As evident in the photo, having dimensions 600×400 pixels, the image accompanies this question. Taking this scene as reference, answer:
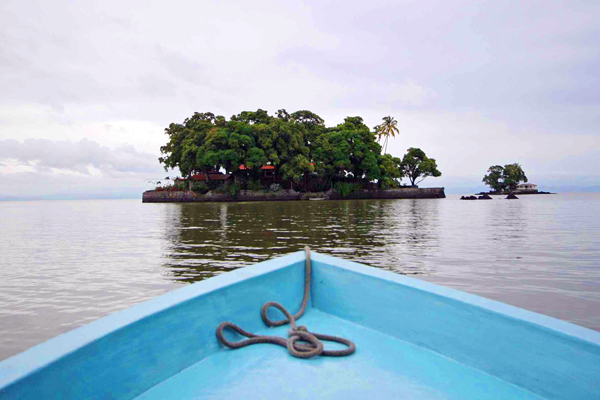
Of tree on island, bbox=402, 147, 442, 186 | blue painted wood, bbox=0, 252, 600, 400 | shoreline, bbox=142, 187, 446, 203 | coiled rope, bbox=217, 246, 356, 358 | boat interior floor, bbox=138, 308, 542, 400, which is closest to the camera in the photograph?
blue painted wood, bbox=0, 252, 600, 400

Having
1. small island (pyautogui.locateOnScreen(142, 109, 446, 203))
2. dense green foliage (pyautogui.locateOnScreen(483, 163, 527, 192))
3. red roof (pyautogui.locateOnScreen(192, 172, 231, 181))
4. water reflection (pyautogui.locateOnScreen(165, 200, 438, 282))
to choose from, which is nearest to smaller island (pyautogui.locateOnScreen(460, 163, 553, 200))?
dense green foliage (pyautogui.locateOnScreen(483, 163, 527, 192))

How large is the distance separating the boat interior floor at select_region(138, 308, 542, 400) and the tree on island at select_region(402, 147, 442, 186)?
163ft

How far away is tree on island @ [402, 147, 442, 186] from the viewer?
48.2 metres

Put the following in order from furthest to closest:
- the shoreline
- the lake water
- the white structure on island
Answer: the white structure on island < the shoreline < the lake water

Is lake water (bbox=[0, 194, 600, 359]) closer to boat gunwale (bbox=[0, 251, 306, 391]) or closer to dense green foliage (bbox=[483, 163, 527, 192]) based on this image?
boat gunwale (bbox=[0, 251, 306, 391])

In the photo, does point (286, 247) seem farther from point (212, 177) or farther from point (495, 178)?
point (495, 178)

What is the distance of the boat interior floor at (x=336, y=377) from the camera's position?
1.33m

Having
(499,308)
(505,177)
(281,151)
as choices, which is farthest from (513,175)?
(499,308)

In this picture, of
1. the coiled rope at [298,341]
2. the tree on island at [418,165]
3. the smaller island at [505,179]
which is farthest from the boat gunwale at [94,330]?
the smaller island at [505,179]

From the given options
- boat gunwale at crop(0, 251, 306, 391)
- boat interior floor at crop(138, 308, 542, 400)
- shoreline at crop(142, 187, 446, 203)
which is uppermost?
shoreline at crop(142, 187, 446, 203)

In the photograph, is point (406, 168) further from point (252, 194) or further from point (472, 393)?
point (472, 393)

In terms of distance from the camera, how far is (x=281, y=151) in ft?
114

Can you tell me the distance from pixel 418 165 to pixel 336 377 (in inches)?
2003

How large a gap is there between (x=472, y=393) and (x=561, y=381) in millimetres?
314
